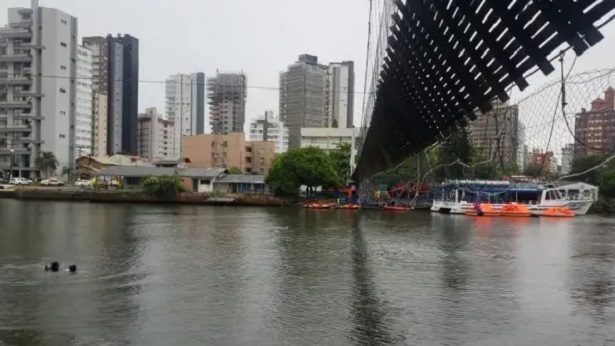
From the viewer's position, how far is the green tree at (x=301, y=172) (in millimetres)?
44375

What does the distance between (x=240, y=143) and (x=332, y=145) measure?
12.2 metres

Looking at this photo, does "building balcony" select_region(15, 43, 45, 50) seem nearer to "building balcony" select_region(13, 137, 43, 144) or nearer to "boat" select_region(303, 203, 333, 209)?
"building balcony" select_region(13, 137, 43, 144)

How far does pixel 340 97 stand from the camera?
251 ft

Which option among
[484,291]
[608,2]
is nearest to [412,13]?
[608,2]

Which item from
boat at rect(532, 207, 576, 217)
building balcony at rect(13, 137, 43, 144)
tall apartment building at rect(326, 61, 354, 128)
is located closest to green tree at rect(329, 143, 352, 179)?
tall apartment building at rect(326, 61, 354, 128)

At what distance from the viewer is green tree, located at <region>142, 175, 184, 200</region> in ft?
147

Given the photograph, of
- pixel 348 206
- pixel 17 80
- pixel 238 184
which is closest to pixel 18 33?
pixel 17 80

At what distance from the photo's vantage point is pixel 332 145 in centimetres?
6962

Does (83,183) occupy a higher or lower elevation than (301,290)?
higher

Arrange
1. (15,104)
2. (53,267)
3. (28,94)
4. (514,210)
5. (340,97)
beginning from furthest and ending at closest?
(340,97) < (15,104) < (28,94) < (514,210) < (53,267)

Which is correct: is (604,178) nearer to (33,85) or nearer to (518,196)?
(518,196)

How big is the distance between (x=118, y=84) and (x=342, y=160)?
51.2 m

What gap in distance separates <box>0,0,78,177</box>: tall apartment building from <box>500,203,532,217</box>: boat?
3950 centimetres

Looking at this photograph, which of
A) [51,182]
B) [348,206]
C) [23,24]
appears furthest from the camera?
[23,24]
